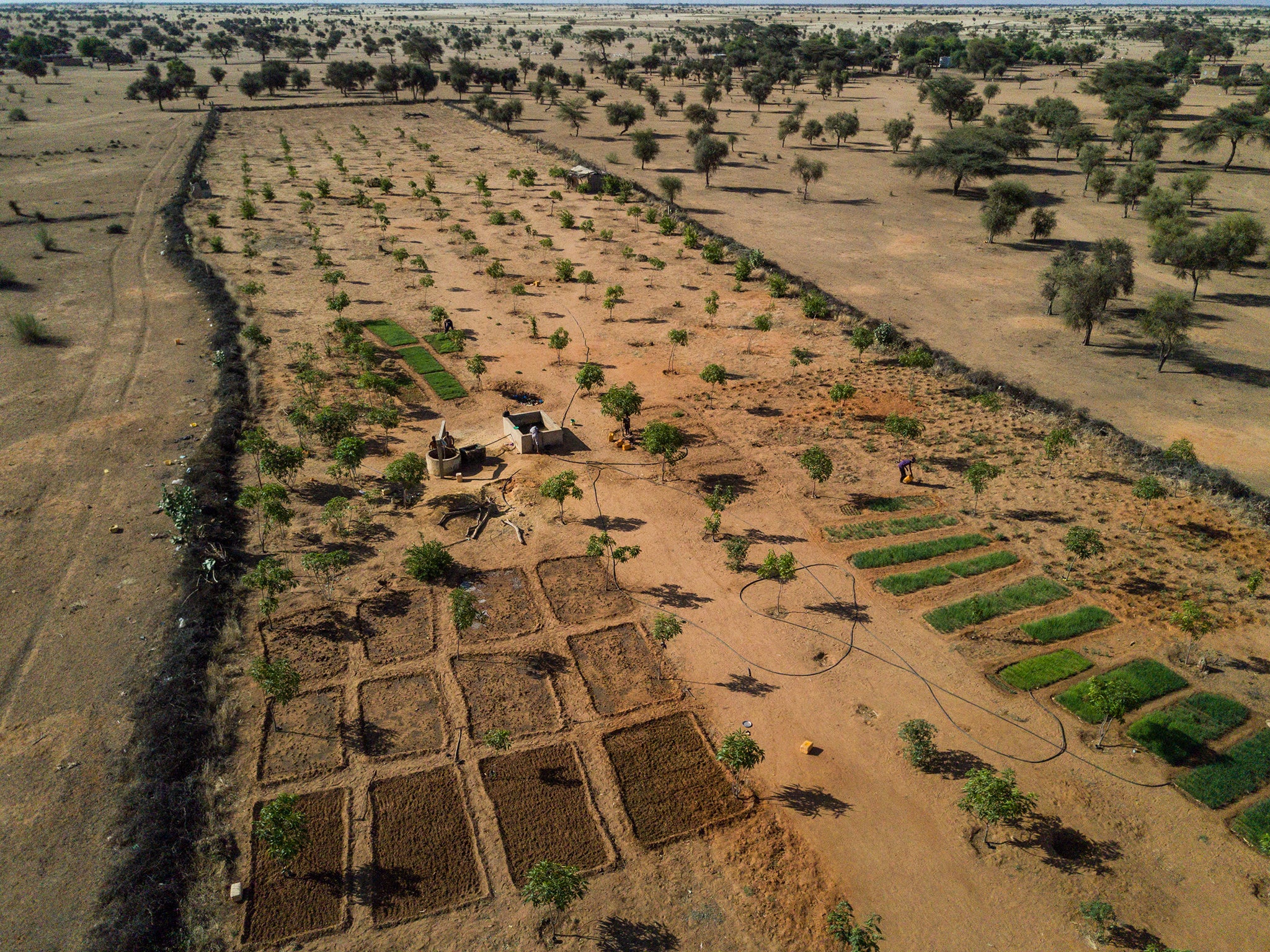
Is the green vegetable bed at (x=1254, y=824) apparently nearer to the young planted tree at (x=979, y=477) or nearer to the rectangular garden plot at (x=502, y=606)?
the young planted tree at (x=979, y=477)

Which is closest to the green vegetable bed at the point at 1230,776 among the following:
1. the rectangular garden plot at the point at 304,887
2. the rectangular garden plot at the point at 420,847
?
the rectangular garden plot at the point at 420,847

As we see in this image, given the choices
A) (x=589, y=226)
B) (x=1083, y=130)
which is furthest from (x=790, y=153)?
(x=589, y=226)

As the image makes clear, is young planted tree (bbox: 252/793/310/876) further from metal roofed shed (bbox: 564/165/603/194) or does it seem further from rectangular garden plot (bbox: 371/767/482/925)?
metal roofed shed (bbox: 564/165/603/194)

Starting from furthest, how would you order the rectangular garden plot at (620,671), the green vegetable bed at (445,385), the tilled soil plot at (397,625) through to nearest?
the green vegetable bed at (445,385) → the tilled soil plot at (397,625) → the rectangular garden plot at (620,671)

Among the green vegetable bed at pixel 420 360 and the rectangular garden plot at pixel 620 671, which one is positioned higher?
the green vegetable bed at pixel 420 360

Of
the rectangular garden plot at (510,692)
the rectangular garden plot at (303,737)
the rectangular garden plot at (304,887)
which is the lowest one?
the rectangular garden plot at (304,887)

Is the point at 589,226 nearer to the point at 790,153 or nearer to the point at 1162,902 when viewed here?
the point at 790,153
